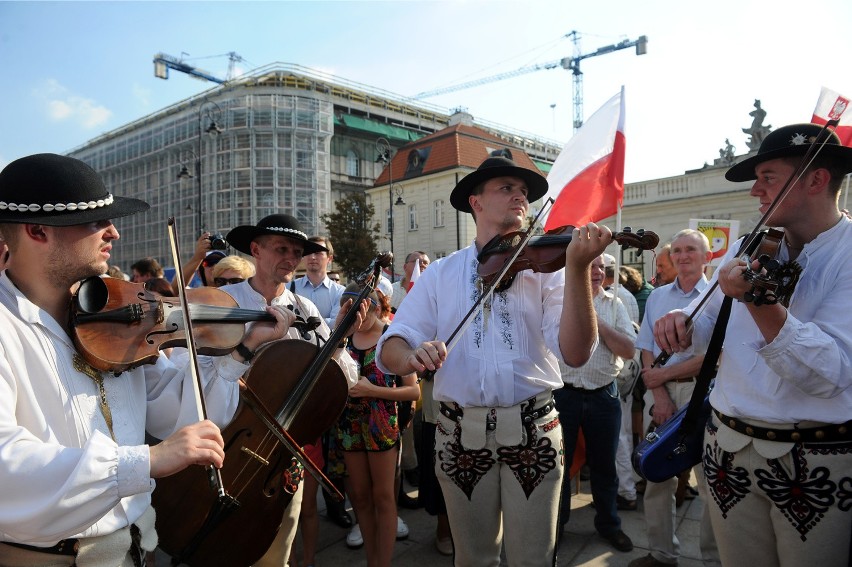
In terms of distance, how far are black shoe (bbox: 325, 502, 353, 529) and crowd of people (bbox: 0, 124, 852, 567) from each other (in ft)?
3.69

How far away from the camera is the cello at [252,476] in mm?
2377

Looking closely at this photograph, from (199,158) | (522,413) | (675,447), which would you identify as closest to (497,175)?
(522,413)

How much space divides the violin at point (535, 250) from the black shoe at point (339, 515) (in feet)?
9.67

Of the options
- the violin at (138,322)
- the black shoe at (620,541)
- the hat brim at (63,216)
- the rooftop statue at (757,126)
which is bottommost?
the black shoe at (620,541)

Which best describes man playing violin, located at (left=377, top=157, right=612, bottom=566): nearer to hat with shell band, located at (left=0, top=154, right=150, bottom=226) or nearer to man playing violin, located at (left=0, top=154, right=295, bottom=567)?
man playing violin, located at (left=0, top=154, right=295, bottom=567)

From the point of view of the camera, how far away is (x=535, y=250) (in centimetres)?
248

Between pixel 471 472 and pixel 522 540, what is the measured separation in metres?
0.34

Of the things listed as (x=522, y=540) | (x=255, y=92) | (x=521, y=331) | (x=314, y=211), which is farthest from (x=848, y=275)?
(x=255, y=92)

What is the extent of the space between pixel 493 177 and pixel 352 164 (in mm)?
45604

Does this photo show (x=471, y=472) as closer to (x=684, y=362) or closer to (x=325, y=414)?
(x=325, y=414)

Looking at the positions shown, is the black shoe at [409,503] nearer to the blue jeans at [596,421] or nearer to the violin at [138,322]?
the blue jeans at [596,421]

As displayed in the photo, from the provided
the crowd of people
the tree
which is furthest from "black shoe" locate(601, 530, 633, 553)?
the tree

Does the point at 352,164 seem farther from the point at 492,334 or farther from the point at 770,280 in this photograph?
the point at 770,280

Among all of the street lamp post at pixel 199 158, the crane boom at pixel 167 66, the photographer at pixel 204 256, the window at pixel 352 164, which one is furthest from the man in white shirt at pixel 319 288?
the crane boom at pixel 167 66
